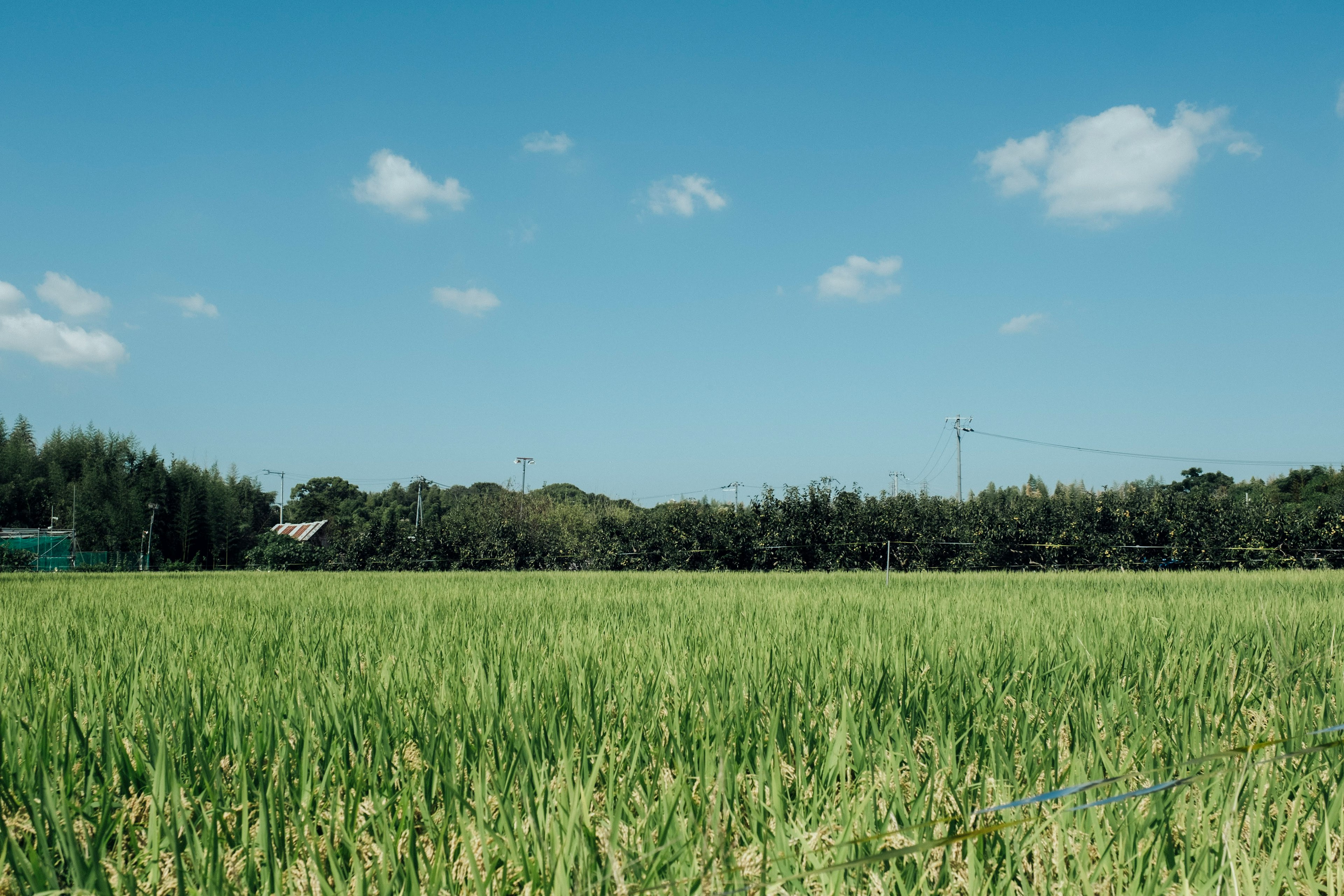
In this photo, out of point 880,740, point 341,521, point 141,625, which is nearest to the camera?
point 880,740

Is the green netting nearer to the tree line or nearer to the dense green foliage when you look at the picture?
the dense green foliage

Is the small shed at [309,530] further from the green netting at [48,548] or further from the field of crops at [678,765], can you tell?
the field of crops at [678,765]

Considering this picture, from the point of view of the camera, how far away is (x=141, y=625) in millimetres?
4258

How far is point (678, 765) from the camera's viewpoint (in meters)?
1.37

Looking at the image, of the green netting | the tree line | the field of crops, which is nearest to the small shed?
the green netting

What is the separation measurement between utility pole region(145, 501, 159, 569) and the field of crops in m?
34.1

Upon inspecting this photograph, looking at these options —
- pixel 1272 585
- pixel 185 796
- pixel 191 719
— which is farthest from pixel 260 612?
pixel 1272 585

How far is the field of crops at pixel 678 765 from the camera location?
→ 41.9 inches

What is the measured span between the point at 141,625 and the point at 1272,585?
10.7 metres

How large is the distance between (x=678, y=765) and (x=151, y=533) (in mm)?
37965

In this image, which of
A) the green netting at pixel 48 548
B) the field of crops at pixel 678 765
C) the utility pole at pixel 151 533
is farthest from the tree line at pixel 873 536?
the field of crops at pixel 678 765

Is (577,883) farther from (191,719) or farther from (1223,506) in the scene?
(1223,506)

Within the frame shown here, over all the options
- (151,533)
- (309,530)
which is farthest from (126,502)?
(309,530)

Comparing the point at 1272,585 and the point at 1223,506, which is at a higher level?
the point at 1223,506
